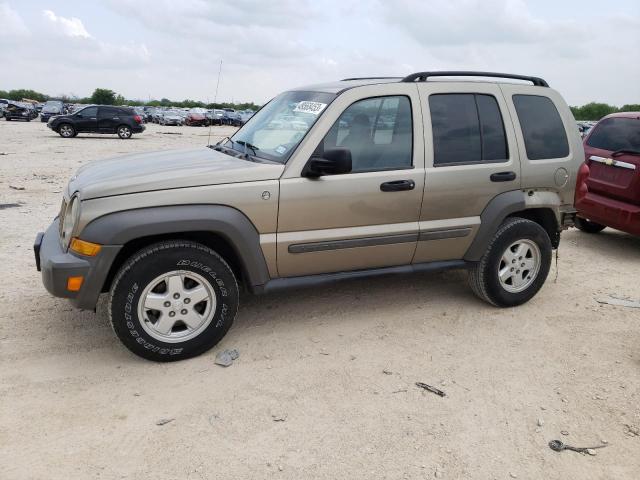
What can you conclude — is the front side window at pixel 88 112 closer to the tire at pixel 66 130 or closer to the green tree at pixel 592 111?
the tire at pixel 66 130

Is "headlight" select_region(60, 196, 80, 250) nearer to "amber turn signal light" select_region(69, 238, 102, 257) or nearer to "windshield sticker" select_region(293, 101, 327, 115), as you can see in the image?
"amber turn signal light" select_region(69, 238, 102, 257)

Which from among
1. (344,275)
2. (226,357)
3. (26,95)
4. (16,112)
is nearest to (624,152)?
(344,275)

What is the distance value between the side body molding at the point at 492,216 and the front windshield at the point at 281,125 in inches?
61.8

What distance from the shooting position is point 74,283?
3.36 m

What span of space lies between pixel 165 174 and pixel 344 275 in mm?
1469

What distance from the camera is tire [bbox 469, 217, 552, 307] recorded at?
179 inches

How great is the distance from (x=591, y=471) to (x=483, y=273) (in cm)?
204

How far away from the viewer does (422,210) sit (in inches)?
164

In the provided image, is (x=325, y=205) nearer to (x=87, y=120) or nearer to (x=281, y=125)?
(x=281, y=125)

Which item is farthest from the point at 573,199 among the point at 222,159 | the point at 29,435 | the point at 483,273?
the point at 29,435

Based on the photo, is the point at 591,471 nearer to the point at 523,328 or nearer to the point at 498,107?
the point at 523,328

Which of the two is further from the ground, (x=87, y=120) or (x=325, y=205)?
(x=87, y=120)

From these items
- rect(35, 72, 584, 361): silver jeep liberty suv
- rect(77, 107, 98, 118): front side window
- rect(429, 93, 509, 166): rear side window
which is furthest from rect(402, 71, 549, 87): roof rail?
rect(77, 107, 98, 118): front side window

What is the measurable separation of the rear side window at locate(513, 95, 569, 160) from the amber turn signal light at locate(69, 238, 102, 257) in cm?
339
